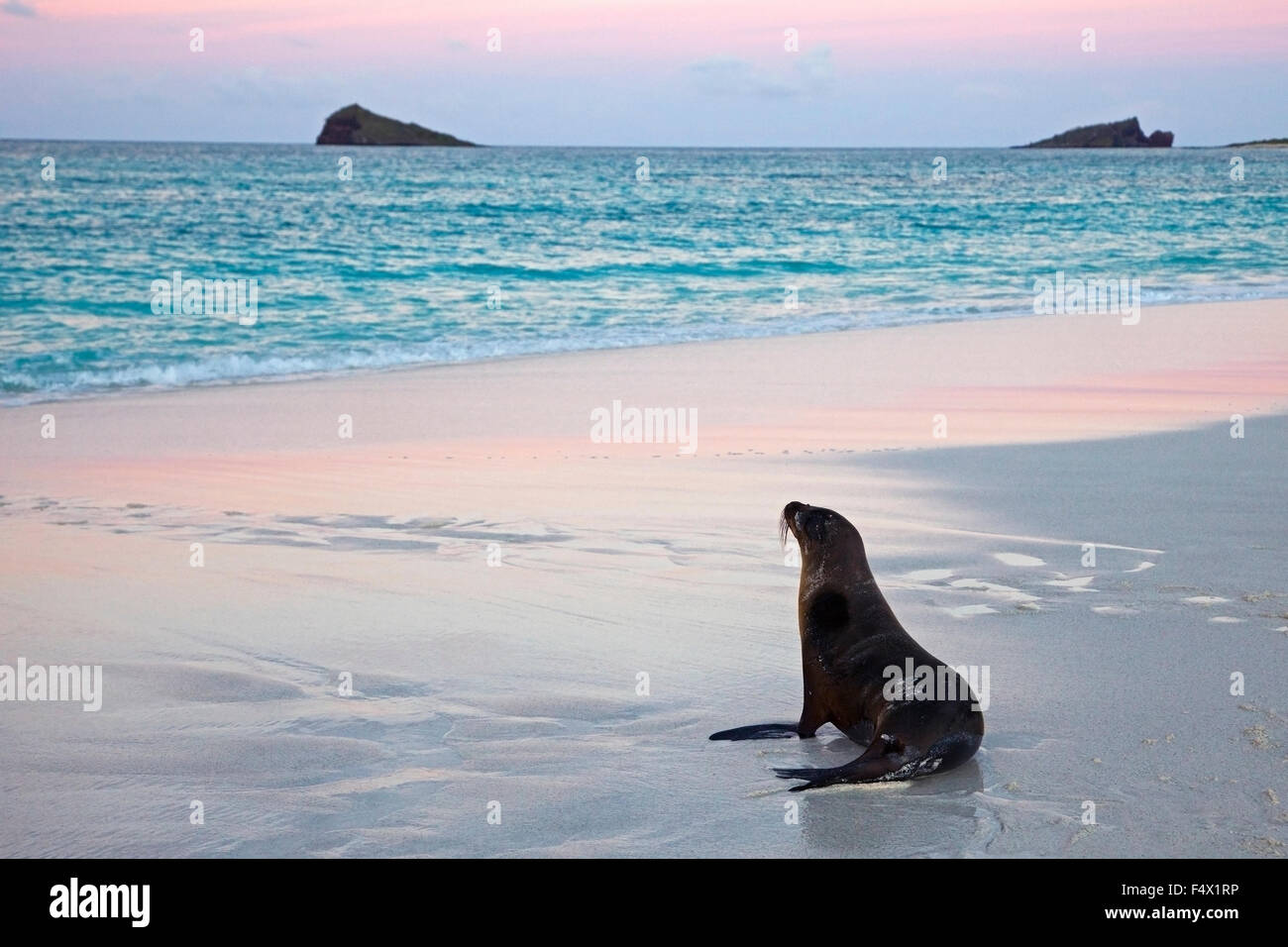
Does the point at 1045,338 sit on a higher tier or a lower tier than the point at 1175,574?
higher

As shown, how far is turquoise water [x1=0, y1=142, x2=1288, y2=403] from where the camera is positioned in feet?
50.1

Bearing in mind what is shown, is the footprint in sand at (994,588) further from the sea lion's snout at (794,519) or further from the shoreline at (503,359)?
the shoreline at (503,359)

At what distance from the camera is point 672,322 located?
685 inches

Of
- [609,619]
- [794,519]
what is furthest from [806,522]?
[609,619]

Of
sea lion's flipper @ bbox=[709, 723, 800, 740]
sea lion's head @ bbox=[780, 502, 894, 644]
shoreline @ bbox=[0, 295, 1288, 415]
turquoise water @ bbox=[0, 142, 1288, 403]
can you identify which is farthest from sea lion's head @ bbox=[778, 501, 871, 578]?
turquoise water @ bbox=[0, 142, 1288, 403]

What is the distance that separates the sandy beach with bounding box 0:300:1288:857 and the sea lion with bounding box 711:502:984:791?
83 mm

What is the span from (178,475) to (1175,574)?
5591mm

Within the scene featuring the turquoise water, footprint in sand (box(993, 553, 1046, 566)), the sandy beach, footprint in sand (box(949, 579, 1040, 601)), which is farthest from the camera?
the turquoise water

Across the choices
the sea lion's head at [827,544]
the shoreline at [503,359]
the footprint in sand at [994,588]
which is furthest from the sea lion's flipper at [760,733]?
the shoreline at [503,359]

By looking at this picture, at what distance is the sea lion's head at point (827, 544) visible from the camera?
4.15 m

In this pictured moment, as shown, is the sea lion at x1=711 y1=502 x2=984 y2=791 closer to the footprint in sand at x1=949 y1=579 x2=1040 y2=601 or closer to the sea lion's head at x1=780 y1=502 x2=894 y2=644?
the sea lion's head at x1=780 y1=502 x2=894 y2=644

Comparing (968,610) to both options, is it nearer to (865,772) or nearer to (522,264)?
(865,772)

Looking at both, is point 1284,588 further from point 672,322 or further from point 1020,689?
point 672,322
